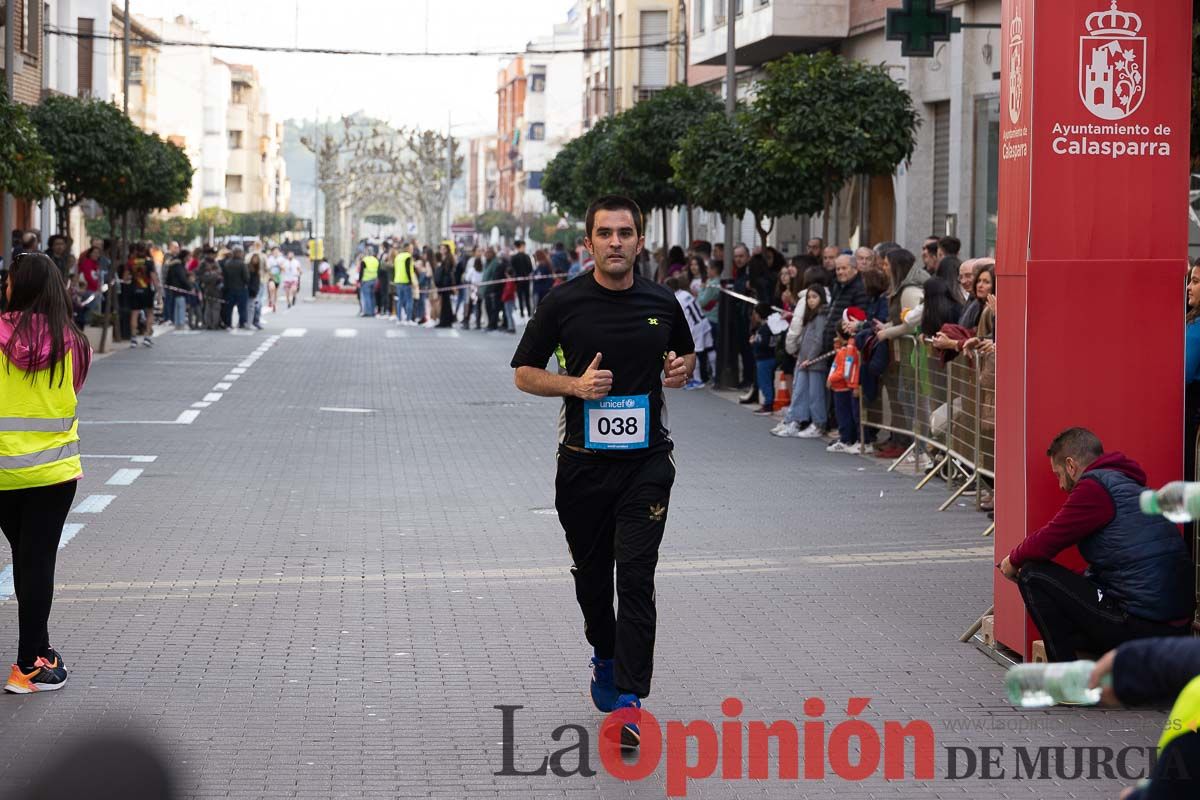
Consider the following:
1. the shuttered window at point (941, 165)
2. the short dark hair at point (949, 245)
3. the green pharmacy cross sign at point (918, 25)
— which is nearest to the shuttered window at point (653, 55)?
the shuttered window at point (941, 165)

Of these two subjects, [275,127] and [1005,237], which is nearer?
[1005,237]

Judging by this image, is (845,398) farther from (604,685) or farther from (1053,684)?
(1053,684)

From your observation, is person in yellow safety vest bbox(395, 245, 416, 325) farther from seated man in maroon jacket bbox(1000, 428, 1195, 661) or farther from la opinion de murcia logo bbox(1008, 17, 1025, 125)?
seated man in maroon jacket bbox(1000, 428, 1195, 661)

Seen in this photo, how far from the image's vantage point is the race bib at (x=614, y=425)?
6.74m

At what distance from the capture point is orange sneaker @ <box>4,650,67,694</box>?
738cm

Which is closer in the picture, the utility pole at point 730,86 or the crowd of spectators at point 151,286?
the utility pole at point 730,86

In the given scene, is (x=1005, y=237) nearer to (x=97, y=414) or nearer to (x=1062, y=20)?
(x=1062, y=20)

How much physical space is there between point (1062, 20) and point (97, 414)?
14.5 metres

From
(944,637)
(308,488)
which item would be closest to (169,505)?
(308,488)

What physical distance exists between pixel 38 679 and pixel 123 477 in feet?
24.1

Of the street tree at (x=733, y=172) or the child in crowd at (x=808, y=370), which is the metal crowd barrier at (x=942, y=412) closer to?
the child in crowd at (x=808, y=370)

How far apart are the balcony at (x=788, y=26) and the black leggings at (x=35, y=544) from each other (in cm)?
2588

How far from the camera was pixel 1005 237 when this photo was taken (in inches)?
318

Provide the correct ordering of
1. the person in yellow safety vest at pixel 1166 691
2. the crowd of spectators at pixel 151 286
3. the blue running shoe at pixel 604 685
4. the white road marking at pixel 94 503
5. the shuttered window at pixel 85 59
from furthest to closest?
the shuttered window at pixel 85 59, the crowd of spectators at pixel 151 286, the white road marking at pixel 94 503, the blue running shoe at pixel 604 685, the person in yellow safety vest at pixel 1166 691
